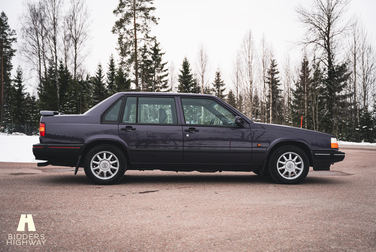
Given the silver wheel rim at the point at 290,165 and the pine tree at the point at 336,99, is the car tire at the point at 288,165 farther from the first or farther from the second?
the pine tree at the point at 336,99

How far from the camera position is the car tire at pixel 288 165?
20.4 ft

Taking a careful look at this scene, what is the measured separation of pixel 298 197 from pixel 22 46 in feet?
132

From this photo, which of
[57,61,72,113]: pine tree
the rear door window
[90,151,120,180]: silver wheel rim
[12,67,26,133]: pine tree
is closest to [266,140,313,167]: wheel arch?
the rear door window

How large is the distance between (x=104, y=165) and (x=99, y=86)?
49523 mm

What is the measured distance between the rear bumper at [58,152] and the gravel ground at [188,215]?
0.52 meters

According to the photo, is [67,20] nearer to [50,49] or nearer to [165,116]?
[50,49]

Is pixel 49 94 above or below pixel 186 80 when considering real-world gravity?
below

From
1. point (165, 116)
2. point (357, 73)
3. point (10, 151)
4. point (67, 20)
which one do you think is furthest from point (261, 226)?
point (357, 73)

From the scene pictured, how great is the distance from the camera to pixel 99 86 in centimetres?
5312

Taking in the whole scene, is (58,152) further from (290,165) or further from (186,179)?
(290,165)

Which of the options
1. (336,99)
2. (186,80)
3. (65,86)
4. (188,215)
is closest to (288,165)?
(188,215)

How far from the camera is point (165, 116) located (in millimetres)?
6137

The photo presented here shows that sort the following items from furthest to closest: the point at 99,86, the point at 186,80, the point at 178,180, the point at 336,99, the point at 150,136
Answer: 1. the point at 99,86
2. the point at 186,80
3. the point at 336,99
4. the point at 178,180
5. the point at 150,136

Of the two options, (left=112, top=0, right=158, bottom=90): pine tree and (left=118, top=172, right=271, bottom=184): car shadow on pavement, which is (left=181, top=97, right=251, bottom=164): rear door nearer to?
(left=118, top=172, right=271, bottom=184): car shadow on pavement
